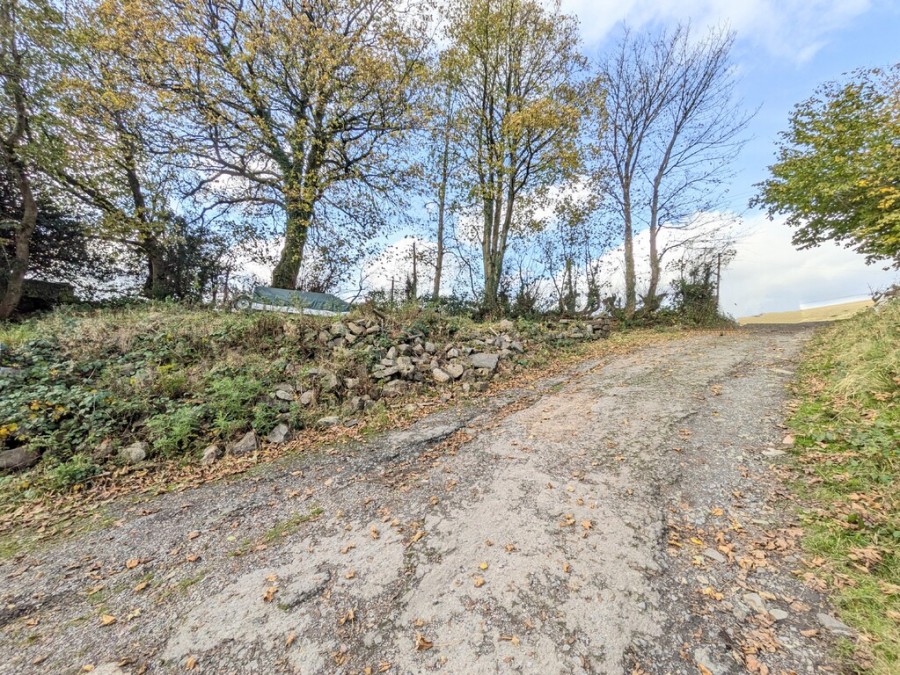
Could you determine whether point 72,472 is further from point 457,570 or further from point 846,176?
point 846,176

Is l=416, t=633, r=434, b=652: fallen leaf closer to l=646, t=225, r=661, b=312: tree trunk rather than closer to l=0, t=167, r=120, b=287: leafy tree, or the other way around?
l=0, t=167, r=120, b=287: leafy tree

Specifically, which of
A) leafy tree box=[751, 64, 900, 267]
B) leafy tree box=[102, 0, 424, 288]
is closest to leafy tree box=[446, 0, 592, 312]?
leafy tree box=[102, 0, 424, 288]

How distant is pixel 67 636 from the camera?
2.05 meters

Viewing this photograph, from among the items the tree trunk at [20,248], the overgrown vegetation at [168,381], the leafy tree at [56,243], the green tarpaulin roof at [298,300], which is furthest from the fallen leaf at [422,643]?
the leafy tree at [56,243]

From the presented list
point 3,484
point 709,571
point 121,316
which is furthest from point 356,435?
point 121,316

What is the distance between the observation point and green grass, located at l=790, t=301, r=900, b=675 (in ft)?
6.04

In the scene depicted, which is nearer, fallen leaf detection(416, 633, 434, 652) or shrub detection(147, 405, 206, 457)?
fallen leaf detection(416, 633, 434, 652)

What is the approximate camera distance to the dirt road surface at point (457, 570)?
1846mm

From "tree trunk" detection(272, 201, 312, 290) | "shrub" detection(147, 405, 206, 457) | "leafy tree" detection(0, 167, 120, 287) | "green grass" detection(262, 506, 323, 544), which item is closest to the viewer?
"green grass" detection(262, 506, 323, 544)

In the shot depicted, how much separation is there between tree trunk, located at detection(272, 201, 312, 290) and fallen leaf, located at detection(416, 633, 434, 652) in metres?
9.97

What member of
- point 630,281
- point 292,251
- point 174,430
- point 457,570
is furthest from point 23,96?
point 630,281

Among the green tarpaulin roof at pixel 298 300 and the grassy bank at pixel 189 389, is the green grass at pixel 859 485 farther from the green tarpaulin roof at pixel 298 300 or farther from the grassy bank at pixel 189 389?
the green tarpaulin roof at pixel 298 300

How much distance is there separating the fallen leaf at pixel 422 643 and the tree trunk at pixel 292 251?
997 centimetres

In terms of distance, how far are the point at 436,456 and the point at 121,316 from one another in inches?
291
